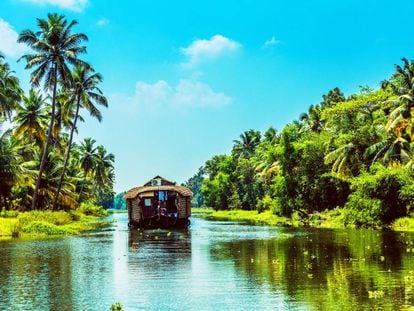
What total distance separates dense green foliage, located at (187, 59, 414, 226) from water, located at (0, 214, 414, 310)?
1386 centimetres

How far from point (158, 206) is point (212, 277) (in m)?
33.8

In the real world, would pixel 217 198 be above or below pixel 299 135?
below

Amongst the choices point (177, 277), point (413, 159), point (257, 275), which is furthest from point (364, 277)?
point (413, 159)

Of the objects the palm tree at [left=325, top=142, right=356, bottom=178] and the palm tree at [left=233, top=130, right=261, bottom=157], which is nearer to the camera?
the palm tree at [left=325, top=142, right=356, bottom=178]

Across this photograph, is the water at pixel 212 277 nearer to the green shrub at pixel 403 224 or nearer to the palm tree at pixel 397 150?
the green shrub at pixel 403 224

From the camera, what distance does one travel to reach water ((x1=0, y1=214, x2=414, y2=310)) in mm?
12391

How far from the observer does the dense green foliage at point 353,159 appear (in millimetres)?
39562

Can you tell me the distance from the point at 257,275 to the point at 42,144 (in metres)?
45.5

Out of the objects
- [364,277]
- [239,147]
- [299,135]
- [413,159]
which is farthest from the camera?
[239,147]

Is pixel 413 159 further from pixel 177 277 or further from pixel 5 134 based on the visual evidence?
pixel 5 134

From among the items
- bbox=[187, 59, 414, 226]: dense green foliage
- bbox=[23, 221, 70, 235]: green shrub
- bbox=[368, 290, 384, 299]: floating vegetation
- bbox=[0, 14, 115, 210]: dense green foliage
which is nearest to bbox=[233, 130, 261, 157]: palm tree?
bbox=[187, 59, 414, 226]: dense green foliage

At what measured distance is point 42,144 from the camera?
5784 centimetres

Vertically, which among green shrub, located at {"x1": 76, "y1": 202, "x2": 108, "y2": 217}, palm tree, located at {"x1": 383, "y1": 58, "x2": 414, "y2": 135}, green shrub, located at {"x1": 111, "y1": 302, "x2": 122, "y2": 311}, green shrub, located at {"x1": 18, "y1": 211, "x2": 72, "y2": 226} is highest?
palm tree, located at {"x1": 383, "y1": 58, "x2": 414, "y2": 135}

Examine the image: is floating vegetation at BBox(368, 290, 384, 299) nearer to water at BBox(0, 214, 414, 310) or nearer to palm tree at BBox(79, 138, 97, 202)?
water at BBox(0, 214, 414, 310)
